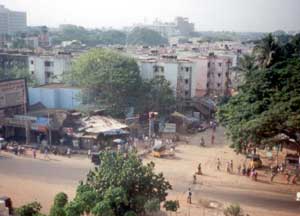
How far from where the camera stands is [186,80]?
49375 mm

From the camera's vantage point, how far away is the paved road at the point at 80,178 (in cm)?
2347

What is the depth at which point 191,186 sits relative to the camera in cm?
2564

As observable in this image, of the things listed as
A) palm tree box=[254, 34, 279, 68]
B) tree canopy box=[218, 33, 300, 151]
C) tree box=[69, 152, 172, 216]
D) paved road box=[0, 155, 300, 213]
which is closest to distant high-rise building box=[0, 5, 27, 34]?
palm tree box=[254, 34, 279, 68]

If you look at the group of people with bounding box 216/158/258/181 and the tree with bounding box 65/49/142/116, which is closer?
the group of people with bounding box 216/158/258/181

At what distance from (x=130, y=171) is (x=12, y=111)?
2162 cm

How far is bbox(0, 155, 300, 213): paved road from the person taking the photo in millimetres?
23469

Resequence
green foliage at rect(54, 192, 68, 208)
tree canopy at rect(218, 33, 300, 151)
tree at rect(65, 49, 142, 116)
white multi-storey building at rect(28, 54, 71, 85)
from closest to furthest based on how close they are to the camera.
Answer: green foliage at rect(54, 192, 68, 208) < tree canopy at rect(218, 33, 300, 151) < tree at rect(65, 49, 142, 116) < white multi-storey building at rect(28, 54, 71, 85)

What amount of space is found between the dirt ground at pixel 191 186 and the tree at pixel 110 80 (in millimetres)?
9649

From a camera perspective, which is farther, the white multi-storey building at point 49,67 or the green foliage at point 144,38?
the green foliage at point 144,38

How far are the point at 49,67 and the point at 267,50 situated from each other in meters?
27.9

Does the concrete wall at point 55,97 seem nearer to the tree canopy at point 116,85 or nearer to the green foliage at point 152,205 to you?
the tree canopy at point 116,85

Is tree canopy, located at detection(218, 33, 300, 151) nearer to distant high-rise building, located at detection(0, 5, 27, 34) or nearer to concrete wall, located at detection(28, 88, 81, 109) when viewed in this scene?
concrete wall, located at detection(28, 88, 81, 109)

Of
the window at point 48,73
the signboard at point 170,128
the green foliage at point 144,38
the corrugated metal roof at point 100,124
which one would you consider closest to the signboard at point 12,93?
the corrugated metal roof at point 100,124

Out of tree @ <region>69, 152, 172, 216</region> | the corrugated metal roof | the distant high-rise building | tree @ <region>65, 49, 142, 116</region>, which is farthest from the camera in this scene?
the distant high-rise building
